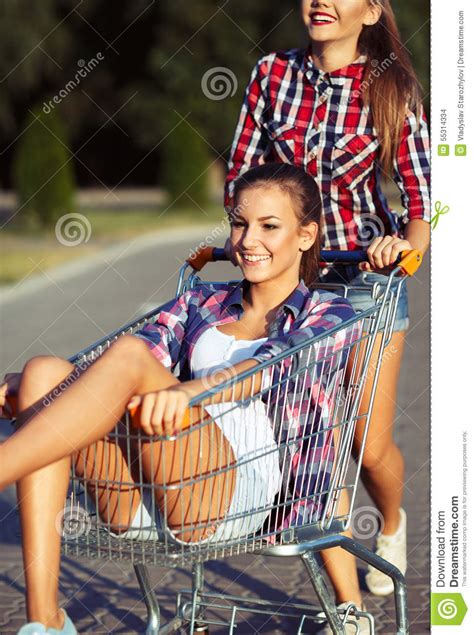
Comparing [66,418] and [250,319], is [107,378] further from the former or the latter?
[250,319]

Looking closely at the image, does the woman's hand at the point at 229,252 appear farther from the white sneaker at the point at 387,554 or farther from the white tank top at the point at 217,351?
the white sneaker at the point at 387,554

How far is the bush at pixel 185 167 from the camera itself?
25969mm

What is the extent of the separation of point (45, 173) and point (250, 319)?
1933 centimetres

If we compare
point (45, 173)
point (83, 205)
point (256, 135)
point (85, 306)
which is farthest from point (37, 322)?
point (83, 205)

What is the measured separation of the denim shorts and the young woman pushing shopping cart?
16.5 inches

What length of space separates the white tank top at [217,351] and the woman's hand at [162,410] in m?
0.60

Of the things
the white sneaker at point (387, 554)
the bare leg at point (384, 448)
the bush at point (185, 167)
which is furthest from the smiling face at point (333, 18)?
the bush at point (185, 167)

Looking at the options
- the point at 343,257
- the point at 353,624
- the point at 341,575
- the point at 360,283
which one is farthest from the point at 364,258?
the point at 353,624

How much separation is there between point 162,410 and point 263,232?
2.92ft

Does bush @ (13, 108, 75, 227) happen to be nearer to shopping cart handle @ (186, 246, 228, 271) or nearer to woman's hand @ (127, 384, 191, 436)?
shopping cart handle @ (186, 246, 228, 271)

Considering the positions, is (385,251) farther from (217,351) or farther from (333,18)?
(333,18)

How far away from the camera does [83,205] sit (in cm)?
2959

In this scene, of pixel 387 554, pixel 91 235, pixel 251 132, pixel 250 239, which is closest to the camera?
pixel 250 239

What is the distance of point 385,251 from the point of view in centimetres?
360
